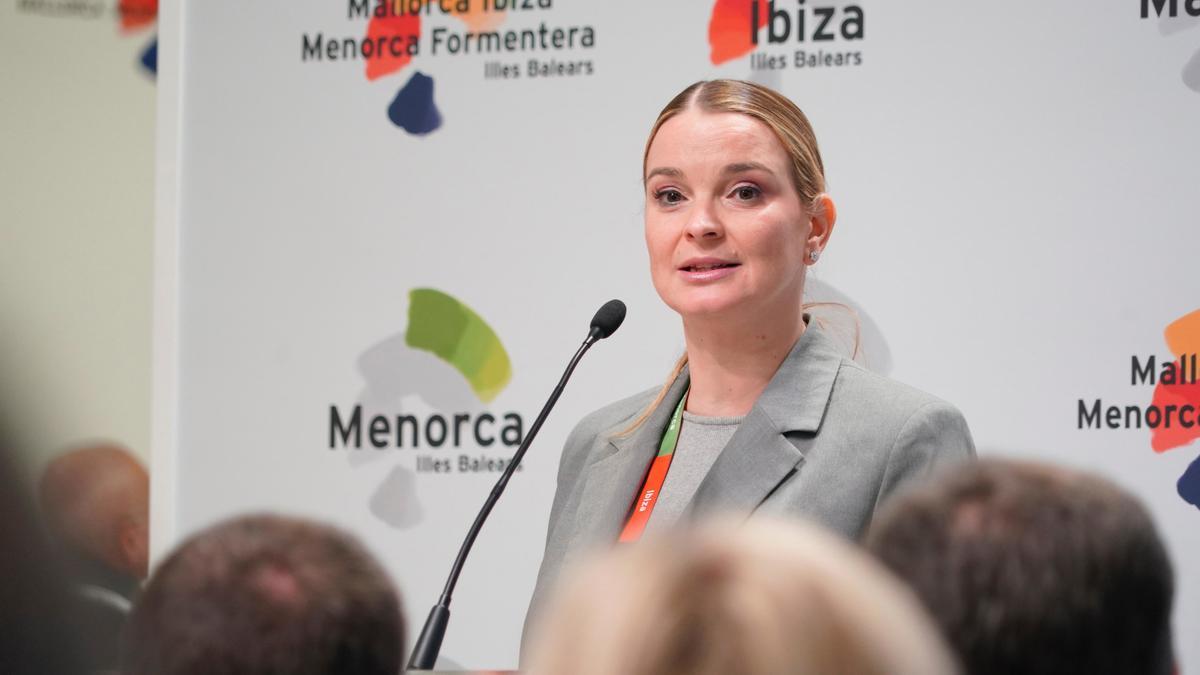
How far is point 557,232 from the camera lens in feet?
12.1

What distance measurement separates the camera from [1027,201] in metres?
3.36

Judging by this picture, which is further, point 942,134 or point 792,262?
point 942,134

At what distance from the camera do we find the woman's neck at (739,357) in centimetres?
241

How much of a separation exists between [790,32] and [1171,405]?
4.14ft

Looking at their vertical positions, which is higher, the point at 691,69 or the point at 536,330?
the point at 691,69

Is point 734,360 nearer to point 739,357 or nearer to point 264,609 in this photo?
point 739,357

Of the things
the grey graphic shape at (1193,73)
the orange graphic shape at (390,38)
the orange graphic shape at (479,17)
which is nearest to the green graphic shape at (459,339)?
the orange graphic shape at (390,38)

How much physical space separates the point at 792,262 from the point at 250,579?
63.9 inches

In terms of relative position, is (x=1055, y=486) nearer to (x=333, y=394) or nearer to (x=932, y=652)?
(x=932, y=652)

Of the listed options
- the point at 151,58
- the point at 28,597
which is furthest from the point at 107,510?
the point at 28,597

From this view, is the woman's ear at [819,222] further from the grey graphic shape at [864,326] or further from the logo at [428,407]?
the logo at [428,407]

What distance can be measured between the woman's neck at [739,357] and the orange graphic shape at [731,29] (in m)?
1.29

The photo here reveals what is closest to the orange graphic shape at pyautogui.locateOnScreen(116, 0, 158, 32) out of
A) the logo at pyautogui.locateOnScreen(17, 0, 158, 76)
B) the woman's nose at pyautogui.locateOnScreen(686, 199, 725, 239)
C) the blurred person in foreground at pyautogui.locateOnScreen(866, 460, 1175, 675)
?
the logo at pyautogui.locateOnScreen(17, 0, 158, 76)

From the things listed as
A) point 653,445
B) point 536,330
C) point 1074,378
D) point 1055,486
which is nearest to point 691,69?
point 536,330
